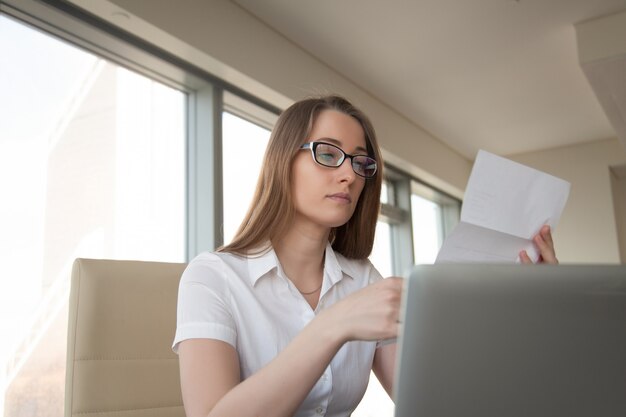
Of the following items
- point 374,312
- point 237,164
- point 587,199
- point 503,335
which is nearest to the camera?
point 503,335

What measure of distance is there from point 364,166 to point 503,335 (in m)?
0.87

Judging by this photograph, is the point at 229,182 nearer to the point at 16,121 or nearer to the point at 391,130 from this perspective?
the point at 16,121

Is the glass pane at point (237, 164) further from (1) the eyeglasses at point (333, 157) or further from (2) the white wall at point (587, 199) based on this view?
(2) the white wall at point (587, 199)

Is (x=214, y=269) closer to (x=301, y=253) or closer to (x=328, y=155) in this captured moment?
(x=301, y=253)

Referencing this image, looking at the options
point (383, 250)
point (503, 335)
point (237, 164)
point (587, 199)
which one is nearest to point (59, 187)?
point (237, 164)

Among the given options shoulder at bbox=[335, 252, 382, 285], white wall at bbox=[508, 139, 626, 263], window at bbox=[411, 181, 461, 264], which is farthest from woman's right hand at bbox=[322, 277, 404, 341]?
white wall at bbox=[508, 139, 626, 263]

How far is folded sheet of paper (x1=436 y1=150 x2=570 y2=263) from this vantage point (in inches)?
37.4

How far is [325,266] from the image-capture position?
1290mm

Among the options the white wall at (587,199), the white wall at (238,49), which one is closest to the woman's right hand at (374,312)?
the white wall at (238,49)

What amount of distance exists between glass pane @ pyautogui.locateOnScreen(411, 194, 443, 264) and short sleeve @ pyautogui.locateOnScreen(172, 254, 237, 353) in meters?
5.03

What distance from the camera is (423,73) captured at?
183 inches

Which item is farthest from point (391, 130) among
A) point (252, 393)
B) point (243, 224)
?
point (252, 393)

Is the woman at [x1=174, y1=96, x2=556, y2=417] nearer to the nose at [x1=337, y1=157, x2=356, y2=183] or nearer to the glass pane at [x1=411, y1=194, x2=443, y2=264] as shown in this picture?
the nose at [x1=337, y1=157, x2=356, y2=183]

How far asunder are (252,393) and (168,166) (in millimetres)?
2595
